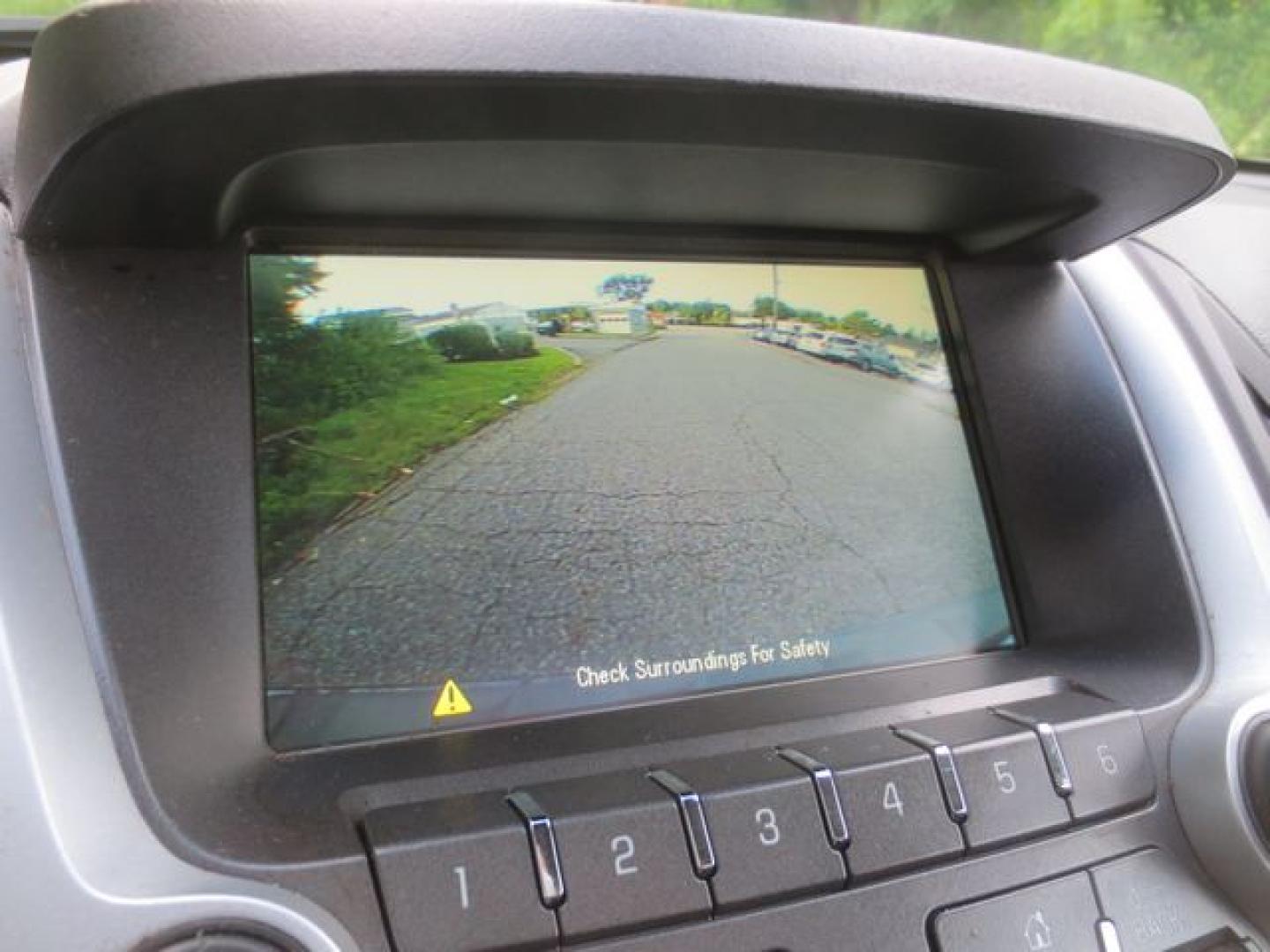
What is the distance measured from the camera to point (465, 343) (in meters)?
0.99

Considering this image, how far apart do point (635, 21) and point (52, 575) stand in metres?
0.57

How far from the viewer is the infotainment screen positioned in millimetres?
917

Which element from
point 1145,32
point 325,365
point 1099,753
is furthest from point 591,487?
point 1145,32

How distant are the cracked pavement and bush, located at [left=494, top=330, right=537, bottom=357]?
0.17 feet

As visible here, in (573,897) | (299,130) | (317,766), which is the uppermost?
(299,130)

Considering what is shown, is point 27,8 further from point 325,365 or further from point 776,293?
point 776,293

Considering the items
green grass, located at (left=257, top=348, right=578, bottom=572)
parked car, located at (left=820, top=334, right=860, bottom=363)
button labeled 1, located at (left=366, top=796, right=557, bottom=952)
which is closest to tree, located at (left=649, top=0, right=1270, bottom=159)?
parked car, located at (left=820, top=334, right=860, bottom=363)

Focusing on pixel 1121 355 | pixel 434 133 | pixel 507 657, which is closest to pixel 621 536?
pixel 507 657

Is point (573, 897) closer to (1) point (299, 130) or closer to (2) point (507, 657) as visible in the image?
(2) point (507, 657)

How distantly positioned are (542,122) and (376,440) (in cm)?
34

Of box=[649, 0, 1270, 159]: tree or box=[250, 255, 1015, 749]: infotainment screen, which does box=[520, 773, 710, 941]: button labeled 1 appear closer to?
box=[250, 255, 1015, 749]: infotainment screen

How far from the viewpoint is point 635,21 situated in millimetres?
693

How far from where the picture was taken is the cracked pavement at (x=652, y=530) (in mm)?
927

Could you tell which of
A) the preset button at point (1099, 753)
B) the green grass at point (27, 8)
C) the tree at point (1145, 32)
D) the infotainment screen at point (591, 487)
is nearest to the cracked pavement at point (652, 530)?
the infotainment screen at point (591, 487)
